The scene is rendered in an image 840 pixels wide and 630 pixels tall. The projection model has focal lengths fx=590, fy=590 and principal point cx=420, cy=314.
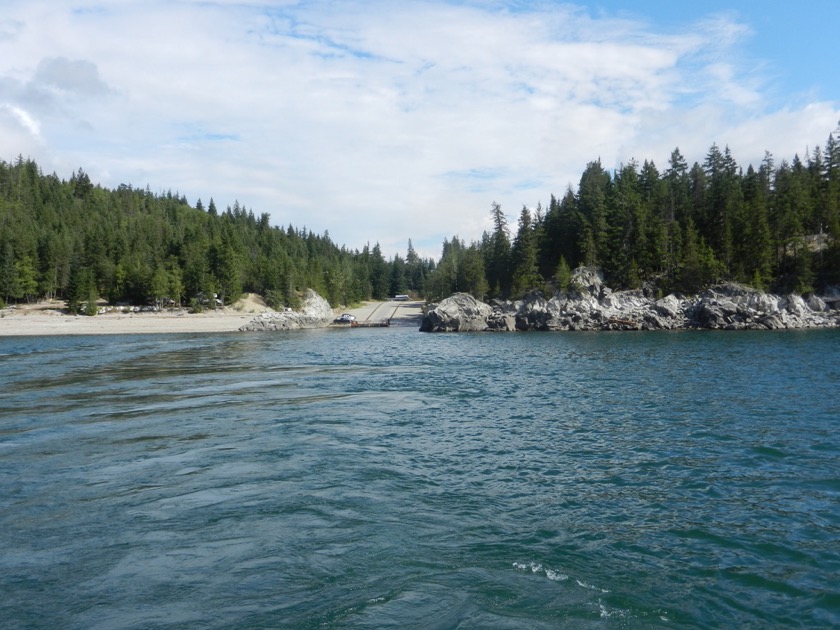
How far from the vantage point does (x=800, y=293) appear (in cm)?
8062

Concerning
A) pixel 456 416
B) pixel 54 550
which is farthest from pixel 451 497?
pixel 456 416

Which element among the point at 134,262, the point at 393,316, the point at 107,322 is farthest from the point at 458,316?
the point at 134,262

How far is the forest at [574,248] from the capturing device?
8644 centimetres

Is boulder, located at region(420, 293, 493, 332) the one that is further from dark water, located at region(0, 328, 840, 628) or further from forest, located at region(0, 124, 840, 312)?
dark water, located at region(0, 328, 840, 628)

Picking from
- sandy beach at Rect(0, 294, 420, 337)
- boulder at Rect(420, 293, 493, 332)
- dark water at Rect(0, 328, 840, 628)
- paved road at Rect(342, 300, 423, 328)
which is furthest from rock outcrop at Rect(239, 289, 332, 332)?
dark water at Rect(0, 328, 840, 628)

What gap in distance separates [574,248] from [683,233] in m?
17.3

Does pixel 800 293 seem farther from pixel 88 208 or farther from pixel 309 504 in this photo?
pixel 88 208

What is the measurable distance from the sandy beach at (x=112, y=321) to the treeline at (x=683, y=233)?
45202mm

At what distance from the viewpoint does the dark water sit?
862 centimetres

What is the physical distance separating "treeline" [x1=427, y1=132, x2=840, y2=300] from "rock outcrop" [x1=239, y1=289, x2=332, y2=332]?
3001 cm

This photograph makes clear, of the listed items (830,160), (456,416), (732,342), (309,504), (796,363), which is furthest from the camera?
(830,160)

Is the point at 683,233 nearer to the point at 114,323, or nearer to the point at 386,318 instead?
the point at 386,318

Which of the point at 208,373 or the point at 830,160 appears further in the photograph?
the point at 830,160

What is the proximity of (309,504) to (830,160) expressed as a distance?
11789 cm
